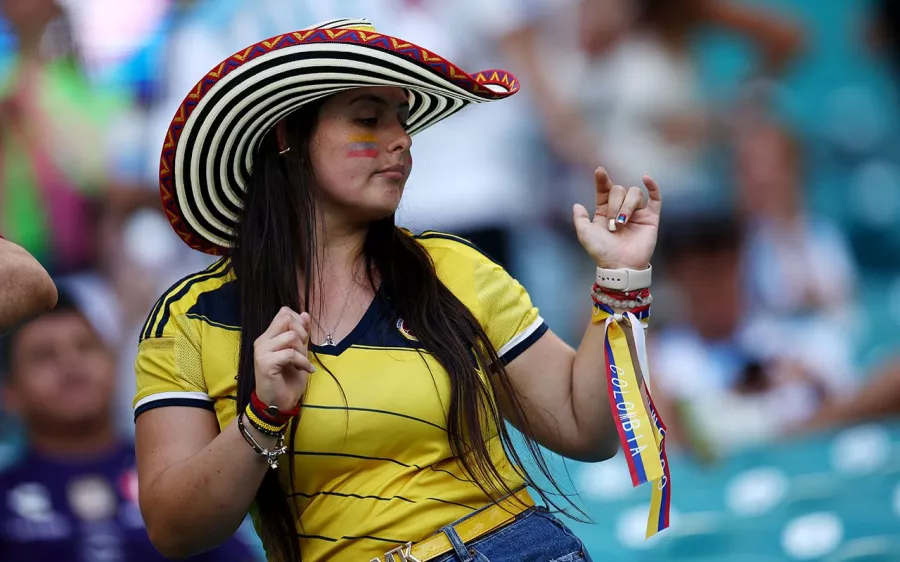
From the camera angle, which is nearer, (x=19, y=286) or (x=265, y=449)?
(x=19, y=286)

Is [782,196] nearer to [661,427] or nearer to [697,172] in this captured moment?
[697,172]

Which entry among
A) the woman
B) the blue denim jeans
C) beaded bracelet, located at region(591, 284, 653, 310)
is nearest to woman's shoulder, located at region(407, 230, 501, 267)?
the woman

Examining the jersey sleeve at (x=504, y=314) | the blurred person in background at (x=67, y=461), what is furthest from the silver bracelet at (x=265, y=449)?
the blurred person in background at (x=67, y=461)

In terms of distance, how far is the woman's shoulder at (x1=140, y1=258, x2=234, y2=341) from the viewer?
2148mm

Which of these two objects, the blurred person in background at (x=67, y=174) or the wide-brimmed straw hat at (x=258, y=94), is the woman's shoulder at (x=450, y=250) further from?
the blurred person in background at (x=67, y=174)

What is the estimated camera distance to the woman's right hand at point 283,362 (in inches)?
74.9

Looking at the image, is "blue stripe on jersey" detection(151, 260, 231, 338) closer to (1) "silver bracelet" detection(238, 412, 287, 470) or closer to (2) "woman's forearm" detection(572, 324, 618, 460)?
(1) "silver bracelet" detection(238, 412, 287, 470)

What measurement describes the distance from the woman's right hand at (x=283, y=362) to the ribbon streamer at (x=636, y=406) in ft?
1.77

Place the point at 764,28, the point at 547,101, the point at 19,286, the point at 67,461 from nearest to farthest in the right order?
the point at 19,286 < the point at 67,461 < the point at 547,101 < the point at 764,28

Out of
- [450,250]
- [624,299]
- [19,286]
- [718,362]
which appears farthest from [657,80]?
[19,286]

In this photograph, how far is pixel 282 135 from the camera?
7.52 feet

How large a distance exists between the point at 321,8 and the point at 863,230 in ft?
8.72

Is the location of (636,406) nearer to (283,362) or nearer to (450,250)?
(450,250)

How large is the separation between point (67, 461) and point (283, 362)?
2231 mm
